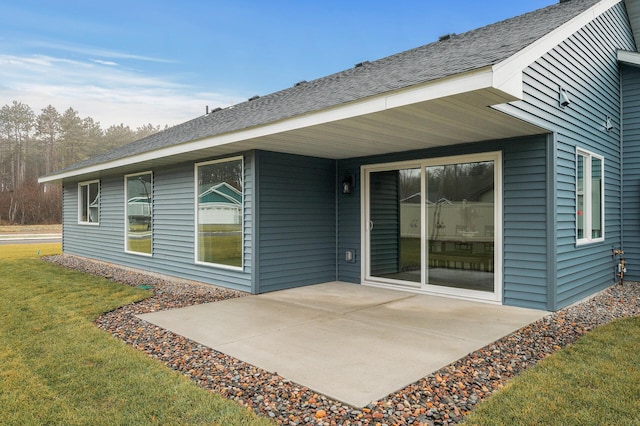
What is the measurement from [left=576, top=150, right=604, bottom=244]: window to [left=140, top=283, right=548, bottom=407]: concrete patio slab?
165 cm

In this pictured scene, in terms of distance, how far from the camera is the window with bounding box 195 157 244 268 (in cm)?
643

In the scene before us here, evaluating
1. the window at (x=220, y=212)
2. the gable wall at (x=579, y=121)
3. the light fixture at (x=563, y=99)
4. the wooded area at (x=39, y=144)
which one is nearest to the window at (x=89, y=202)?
the window at (x=220, y=212)

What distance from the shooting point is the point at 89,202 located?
11.1m

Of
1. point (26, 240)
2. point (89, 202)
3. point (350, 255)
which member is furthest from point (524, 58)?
point (26, 240)

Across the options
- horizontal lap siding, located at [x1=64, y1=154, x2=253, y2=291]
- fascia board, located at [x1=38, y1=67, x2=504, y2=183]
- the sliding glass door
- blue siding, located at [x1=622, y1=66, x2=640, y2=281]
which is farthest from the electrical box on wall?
blue siding, located at [x1=622, y1=66, x2=640, y2=281]

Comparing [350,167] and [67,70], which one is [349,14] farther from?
[67,70]

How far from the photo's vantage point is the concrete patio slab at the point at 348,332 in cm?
302

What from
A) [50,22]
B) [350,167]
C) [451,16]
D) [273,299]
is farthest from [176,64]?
[273,299]

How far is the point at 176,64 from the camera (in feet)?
66.0

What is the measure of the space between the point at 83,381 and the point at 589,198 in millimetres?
6246

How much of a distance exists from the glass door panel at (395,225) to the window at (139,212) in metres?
4.61

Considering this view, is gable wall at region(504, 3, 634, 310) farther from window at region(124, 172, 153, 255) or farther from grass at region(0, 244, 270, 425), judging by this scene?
window at region(124, 172, 153, 255)

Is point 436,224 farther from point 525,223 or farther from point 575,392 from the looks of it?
point 575,392

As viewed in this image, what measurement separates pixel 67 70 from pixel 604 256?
24.5m
